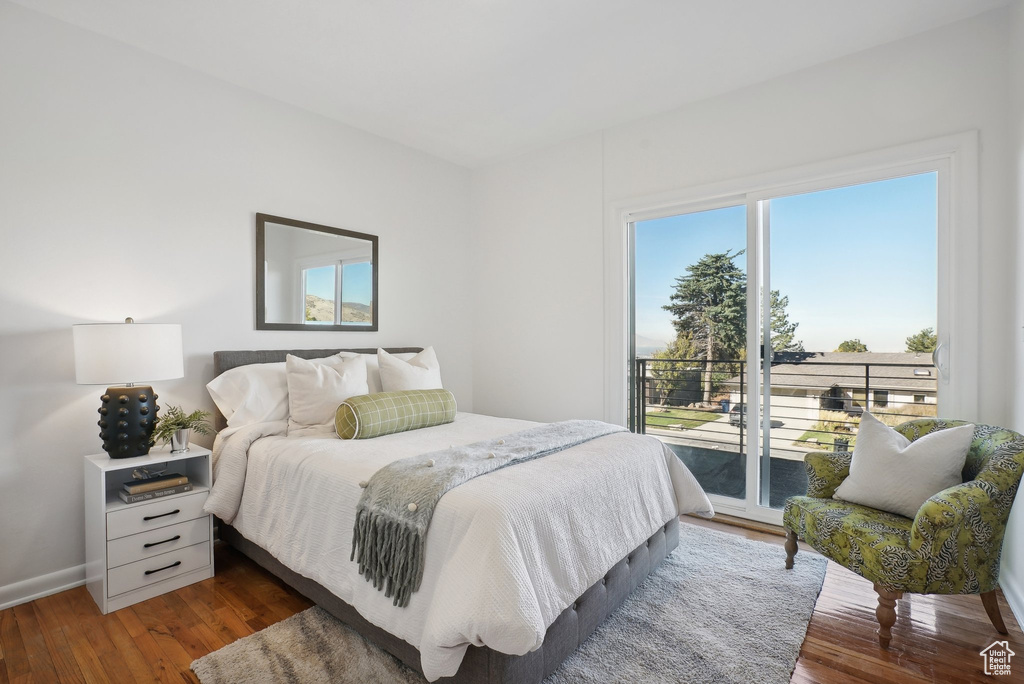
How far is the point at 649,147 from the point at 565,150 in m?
0.70

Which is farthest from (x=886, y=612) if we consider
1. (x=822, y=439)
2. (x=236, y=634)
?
(x=236, y=634)

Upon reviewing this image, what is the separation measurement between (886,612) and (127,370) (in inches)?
127

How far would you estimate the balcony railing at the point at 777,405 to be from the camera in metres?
2.77

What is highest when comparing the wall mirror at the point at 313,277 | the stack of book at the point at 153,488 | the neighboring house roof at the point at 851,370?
the wall mirror at the point at 313,277

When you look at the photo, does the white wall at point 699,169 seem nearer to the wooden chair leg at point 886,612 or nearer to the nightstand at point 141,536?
the wooden chair leg at point 886,612

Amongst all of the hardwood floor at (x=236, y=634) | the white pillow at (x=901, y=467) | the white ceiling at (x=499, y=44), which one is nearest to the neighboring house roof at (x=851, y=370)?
the white pillow at (x=901, y=467)

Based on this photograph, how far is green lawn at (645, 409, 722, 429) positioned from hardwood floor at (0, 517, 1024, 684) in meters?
1.14

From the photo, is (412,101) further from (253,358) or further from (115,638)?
(115,638)

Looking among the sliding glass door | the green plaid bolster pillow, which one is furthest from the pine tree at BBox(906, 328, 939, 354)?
the green plaid bolster pillow

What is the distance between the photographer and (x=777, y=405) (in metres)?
3.11

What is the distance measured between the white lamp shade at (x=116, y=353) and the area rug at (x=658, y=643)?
122cm

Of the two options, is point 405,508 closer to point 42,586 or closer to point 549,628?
point 549,628

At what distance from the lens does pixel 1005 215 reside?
2396 millimetres

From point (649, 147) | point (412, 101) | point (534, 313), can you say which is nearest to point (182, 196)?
point (412, 101)
